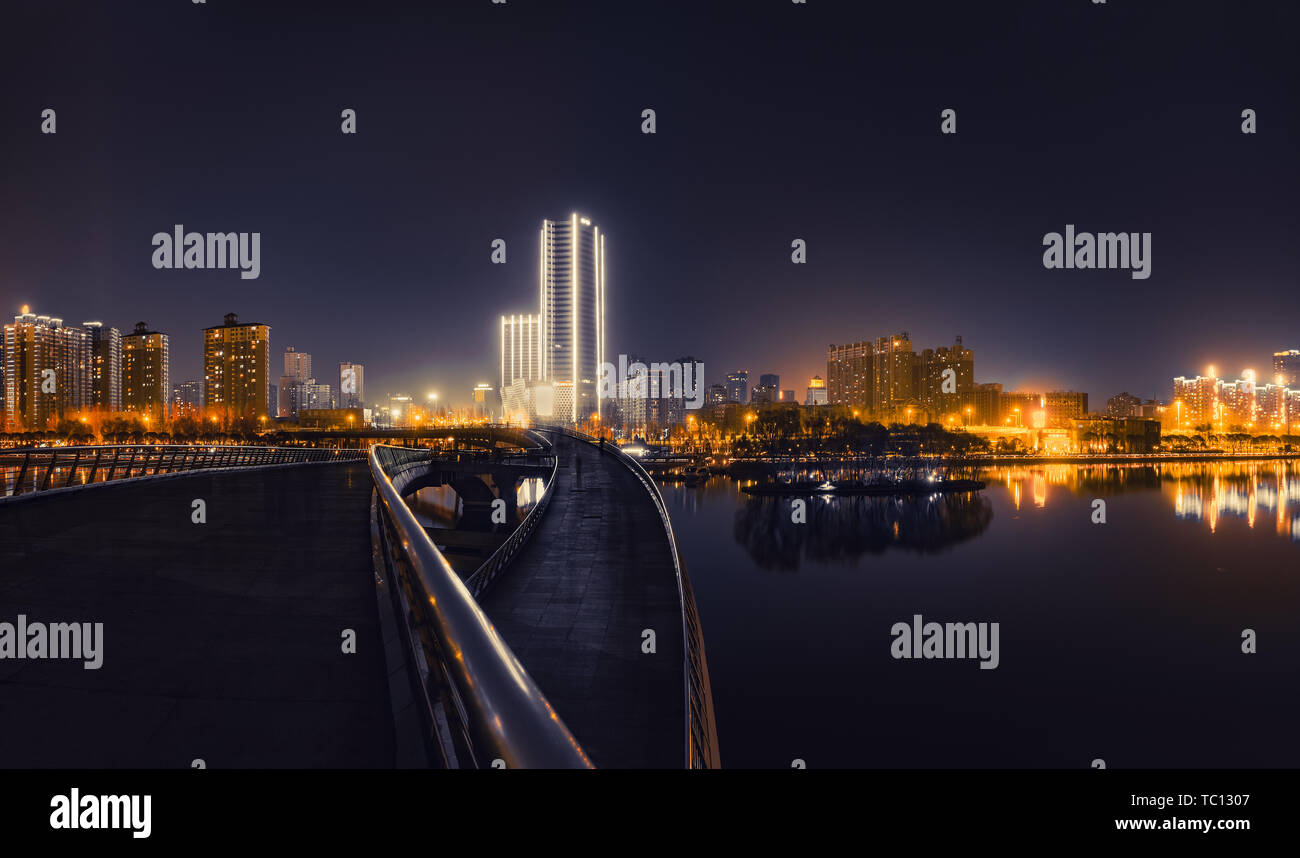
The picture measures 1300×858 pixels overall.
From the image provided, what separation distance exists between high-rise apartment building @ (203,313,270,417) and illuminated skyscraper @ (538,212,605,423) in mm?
64727

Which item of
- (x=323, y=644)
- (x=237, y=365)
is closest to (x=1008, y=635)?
(x=323, y=644)

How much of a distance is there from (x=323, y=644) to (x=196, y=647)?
0.81m

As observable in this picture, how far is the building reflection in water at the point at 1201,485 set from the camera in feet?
224

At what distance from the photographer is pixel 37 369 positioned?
95688mm

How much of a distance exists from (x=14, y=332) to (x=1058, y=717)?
13622 cm

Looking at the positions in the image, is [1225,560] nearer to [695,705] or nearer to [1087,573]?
[1087,573]

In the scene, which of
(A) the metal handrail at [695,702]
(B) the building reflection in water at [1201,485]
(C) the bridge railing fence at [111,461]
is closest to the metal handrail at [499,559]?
(A) the metal handrail at [695,702]

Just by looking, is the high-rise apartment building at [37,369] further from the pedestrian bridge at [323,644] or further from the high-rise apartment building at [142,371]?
the pedestrian bridge at [323,644]

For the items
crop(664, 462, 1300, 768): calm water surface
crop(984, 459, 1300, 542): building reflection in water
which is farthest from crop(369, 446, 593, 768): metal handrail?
crop(984, 459, 1300, 542): building reflection in water

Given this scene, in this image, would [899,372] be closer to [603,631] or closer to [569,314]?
[569,314]

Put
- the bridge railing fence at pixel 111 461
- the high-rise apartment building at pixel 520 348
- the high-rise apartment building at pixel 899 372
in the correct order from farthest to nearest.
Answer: the high-rise apartment building at pixel 899 372 → the high-rise apartment building at pixel 520 348 → the bridge railing fence at pixel 111 461

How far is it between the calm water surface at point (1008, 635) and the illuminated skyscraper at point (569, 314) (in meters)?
101
